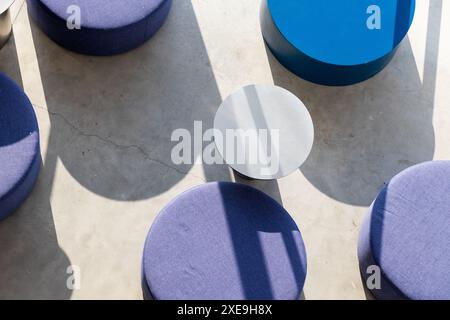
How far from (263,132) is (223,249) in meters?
0.77

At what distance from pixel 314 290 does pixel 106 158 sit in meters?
1.53

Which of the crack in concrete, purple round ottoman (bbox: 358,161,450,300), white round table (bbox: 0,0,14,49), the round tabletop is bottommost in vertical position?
purple round ottoman (bbox: 358,161,450,300)

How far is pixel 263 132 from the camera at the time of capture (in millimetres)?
4754

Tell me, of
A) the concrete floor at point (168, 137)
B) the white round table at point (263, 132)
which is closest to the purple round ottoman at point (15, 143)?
the concrete floor at point (168, 137)

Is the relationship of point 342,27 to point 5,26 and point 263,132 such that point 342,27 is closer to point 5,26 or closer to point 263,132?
point 263,132

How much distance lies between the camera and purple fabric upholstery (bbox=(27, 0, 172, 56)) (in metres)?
4.84

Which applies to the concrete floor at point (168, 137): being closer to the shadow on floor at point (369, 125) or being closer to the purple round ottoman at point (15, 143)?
the shadow on floor at point (369, 125)

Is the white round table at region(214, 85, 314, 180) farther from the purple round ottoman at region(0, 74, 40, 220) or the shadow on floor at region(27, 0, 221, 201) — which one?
the purple round ottoman at region(0, 74, 40, 220)

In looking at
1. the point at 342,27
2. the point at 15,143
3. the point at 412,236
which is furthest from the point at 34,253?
the point at 342,27

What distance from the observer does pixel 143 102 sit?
516 centimetres

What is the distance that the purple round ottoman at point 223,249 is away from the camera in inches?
174

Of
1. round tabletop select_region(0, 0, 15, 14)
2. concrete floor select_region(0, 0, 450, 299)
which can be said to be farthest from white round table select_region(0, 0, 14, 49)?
round tabletop select_region(0, 0, 15, 14)

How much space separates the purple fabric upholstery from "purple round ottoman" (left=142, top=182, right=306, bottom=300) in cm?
114

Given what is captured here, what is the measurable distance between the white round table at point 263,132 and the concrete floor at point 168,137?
0.36 metres
